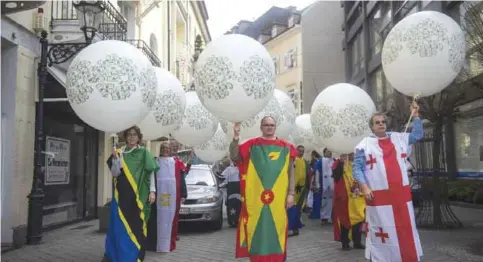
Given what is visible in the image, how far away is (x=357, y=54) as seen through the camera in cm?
2878

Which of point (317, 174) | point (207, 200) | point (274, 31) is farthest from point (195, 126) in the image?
point (274, 31)

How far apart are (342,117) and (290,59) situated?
3233cm

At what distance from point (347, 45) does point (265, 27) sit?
2005 cm

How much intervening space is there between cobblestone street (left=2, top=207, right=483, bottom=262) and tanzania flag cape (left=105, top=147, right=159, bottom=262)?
1533 millimetres

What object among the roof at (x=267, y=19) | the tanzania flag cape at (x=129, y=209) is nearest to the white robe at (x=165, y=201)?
the tanzania flag cape at (x=129, y=209)

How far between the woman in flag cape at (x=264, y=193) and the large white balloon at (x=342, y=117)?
2.39m

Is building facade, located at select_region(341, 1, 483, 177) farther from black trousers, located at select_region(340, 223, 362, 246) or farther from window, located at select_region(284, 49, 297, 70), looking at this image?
window, located at select_region(284, 49, 297, 70)

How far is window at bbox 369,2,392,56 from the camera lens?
21.9 metres

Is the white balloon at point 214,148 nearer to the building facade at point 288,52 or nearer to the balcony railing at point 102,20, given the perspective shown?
the balcony railing at point 102,20

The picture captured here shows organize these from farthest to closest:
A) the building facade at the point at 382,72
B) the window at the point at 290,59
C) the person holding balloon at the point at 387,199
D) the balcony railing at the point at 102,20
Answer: the window at the point at 290,59, the building facade at the point at 382,72, the balcony railing at the point at 102,20, the person holding balloon at the point at 387,199

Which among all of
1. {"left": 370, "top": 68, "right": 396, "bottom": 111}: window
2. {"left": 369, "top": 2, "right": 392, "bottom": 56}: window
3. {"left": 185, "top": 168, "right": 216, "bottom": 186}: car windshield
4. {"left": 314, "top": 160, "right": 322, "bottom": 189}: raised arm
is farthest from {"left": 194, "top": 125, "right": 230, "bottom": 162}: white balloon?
{"left": 369, "top": 2, "right": 392, "bottom": 56}: window

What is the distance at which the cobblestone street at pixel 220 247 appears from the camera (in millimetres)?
7465

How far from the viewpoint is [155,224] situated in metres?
8.15

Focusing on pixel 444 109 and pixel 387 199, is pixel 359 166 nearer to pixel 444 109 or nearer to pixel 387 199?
pixel 387 199
